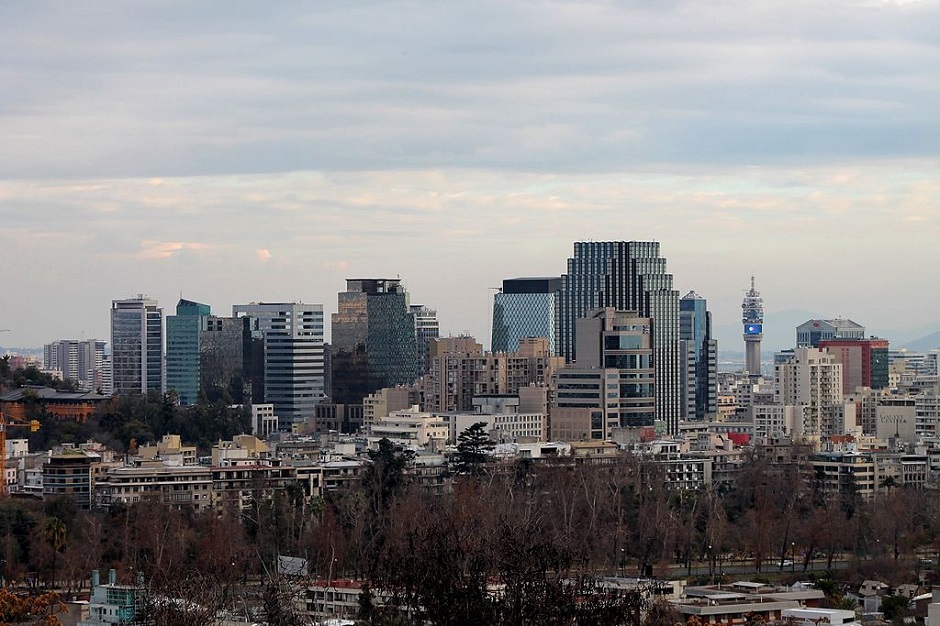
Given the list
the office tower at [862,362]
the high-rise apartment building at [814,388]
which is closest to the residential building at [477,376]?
the high-rise apartment building at [814,388]

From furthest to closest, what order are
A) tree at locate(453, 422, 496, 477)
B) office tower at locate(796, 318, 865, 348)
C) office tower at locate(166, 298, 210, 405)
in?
office tower at locate(796, 318, 865, 348)
office tower at locate(166, 298, 210, 405)
tree at locate(453, 422, 496, 477)

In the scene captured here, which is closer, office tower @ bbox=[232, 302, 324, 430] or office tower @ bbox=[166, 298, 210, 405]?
office tower @ bbox=[232, 302, 324, 430]

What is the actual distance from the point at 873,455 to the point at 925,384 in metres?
55.0

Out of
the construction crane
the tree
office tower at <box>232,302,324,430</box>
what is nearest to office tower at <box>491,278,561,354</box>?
office tower at <box>232,302,324,430</box>

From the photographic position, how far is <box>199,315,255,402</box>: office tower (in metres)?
134

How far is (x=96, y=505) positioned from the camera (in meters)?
71.9

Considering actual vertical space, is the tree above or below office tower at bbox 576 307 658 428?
below

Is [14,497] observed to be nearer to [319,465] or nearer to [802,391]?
[319,465]

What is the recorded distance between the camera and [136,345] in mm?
148125

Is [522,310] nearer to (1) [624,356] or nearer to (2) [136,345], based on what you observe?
(2) [136,345]

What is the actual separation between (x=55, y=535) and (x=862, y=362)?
9525 cm

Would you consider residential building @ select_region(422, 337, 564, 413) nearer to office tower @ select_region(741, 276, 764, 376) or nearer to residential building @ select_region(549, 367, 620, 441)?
residential building @ select_region(549, 367, 620, 441)

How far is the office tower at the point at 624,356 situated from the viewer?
336 feet

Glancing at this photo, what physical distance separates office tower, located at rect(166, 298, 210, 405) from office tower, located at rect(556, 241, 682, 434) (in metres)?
23.5
